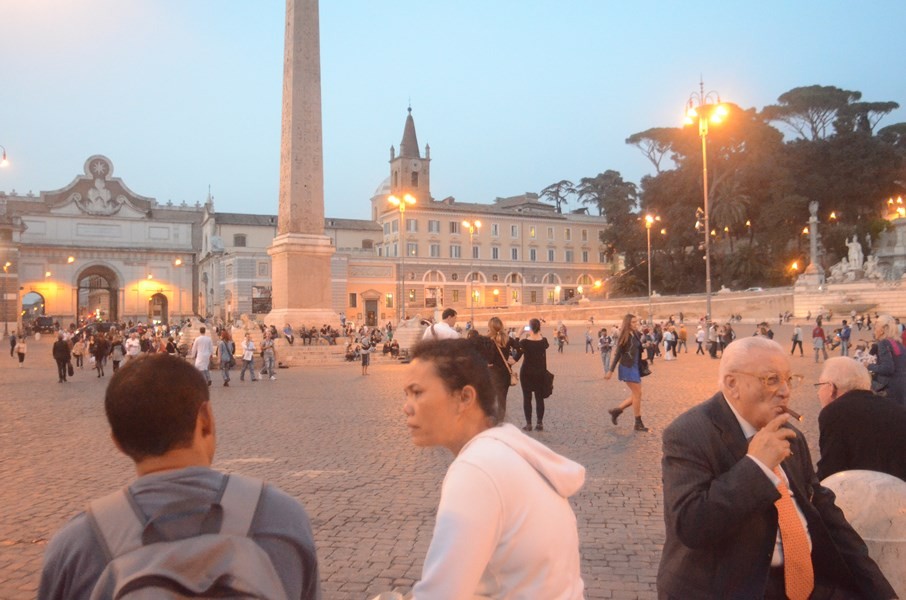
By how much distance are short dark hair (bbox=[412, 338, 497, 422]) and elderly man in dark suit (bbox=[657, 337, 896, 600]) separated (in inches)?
29.9

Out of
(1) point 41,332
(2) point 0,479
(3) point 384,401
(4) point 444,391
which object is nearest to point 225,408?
(3) point 384,401

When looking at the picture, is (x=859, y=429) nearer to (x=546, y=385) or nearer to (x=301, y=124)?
(x=546, y=385)

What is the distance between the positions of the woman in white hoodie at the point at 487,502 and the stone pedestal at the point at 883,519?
61.6 inches

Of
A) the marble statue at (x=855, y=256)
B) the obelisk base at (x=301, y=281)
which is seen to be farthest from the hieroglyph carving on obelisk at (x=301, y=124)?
the marble statue at (x=855, y=256)

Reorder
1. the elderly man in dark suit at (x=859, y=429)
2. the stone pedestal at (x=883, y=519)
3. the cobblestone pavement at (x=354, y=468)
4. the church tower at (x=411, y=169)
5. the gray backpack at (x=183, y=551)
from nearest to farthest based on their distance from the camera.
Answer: the gray backpack at (x=183, y=551), the stone pedestal at (x=883, y=519), the elderly man in dark suit at (x=859, y=429), the cobblestone pavement at (x=354, y=468), the church tower at (x=411, y=169)

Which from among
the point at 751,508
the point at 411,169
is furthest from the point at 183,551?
the point at 411,169

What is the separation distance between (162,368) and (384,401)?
1249 cm

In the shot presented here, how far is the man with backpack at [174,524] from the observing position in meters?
1.34

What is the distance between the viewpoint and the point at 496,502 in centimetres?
179

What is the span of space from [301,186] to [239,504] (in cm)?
2412

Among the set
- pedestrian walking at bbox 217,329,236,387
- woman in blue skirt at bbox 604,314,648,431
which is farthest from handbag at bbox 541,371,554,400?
pedestrian walking at bbox 217,329,236,387

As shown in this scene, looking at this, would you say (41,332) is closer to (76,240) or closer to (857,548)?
(76,240)

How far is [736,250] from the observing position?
58.4 meters

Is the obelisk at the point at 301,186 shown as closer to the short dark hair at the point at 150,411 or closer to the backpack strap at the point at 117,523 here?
the short dark hair at the point at 150,411
